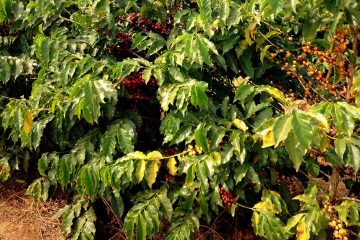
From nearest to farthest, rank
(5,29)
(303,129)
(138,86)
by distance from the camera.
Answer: (303,129) < (138,86) < (5,29)

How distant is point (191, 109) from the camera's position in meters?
2.54

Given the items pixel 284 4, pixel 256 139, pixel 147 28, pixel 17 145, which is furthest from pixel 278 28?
pixel 17 145

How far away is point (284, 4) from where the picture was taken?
6.11ft

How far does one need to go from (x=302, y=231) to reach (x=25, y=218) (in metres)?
2.22

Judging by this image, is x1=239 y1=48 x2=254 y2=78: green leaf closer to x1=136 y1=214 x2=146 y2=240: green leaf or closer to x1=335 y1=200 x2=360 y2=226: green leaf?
x1=335 y1=200 x2=360 y2=226: green leaf

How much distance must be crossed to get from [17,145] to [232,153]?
2067 mm

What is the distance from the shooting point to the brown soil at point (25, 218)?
304 centimetres

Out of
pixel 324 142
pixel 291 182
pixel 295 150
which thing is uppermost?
pixel 295 150

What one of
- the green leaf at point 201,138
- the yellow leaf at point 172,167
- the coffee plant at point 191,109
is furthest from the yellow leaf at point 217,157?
the yellow leaf at point 172,167

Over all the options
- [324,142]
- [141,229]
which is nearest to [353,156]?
[324,142]

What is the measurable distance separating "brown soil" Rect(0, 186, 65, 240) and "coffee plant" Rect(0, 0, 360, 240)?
0.27 m

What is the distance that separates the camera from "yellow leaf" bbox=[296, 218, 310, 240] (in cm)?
200

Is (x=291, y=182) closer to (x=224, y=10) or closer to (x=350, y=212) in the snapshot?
(x=350, y=212)

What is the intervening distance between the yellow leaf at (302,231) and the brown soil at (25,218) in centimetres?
181
